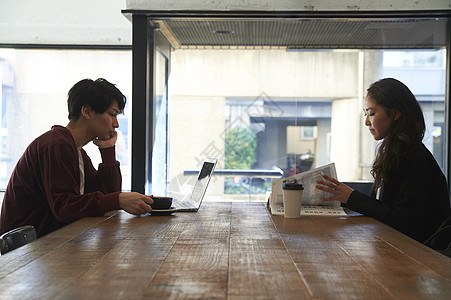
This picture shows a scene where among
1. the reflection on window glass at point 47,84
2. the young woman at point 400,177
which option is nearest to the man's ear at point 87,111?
the young woman at point 400,177

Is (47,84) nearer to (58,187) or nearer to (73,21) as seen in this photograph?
(73,21)

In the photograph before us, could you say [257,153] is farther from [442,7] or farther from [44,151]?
[44,151]

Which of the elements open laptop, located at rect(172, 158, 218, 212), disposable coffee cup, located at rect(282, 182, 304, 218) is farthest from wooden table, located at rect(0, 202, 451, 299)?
open laptop, located at rect(172, 158, 218, 212)

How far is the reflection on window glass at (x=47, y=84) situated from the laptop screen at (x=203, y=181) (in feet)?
7.11

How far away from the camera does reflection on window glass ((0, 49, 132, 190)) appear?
4605 millimetres

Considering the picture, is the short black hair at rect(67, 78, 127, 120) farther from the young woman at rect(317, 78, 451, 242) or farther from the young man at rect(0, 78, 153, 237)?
the young woman at rect(317, 78, 451, 242)

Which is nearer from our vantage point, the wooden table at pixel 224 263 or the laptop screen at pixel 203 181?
the wooden table at pixel 224 263

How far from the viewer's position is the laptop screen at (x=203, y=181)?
8.02ft

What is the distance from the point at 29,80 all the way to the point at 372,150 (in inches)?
122

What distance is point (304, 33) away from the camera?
12.8ft

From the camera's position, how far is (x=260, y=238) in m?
1.68

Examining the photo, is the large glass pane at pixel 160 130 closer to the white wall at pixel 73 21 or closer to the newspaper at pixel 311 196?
the white wall at pixel 73 21

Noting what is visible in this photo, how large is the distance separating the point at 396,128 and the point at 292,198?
643mm

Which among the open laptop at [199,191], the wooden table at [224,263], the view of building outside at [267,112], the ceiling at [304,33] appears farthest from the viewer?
the view of building outside at [267,112]
